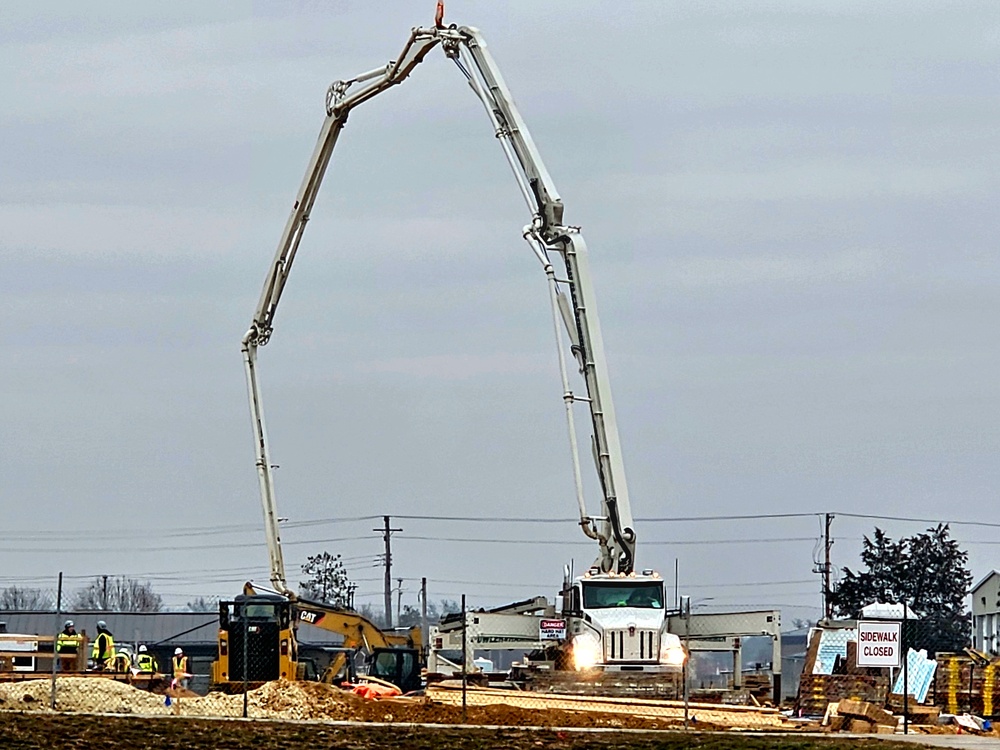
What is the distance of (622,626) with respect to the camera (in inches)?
1599

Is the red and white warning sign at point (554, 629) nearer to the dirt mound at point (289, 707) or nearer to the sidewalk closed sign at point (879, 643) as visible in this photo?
the dirt mound at point (289, 707)

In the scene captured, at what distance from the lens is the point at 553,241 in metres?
43.9

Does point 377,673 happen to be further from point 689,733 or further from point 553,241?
point 689,733

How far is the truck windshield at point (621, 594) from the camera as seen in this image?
41.8m

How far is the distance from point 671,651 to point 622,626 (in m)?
1.22

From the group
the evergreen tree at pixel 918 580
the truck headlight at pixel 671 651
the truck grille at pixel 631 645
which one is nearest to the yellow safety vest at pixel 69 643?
the truck grille at pixel 631 645

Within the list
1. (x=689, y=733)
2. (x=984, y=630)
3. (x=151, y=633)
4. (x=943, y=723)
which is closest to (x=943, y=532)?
(x=984, y=630)

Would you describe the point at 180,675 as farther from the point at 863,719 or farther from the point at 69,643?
the point at 863,719

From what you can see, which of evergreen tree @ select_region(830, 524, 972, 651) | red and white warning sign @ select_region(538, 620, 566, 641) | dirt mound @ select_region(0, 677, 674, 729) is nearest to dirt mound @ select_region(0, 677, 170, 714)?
dirt mound @ select_region(0, 677, 674, 729)

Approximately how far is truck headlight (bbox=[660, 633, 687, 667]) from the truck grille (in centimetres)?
26

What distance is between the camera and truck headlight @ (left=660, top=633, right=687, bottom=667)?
40.6m

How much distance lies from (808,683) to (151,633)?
91652mm

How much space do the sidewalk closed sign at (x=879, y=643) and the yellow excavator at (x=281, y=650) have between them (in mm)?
13268

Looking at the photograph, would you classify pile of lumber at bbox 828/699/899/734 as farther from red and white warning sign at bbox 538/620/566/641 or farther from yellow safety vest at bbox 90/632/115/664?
yellow safety vest at bbox 90/632/115/664
